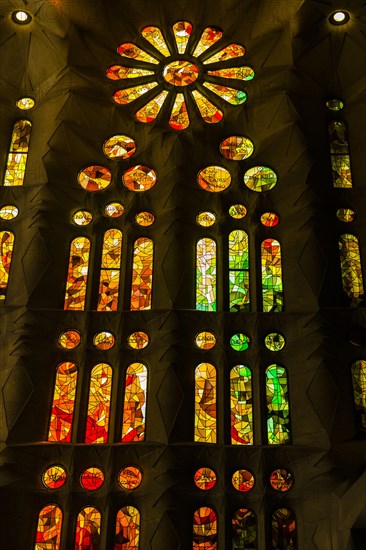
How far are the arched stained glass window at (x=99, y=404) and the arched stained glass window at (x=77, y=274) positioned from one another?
1634 mm

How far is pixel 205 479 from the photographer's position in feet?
50.5

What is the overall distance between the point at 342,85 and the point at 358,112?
851 mm

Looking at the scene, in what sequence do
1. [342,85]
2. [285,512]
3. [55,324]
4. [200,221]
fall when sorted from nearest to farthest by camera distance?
[285,512]
[55,324]
[200,221]
[342,85]

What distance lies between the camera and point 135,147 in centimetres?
1927

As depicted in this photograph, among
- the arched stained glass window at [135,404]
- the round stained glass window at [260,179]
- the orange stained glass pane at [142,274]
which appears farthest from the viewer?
the round stained glass window at [260,179]

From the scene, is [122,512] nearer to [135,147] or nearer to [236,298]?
[236,298]

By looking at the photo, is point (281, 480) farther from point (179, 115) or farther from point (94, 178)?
point (179, 115)

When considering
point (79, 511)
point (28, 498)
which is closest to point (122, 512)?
point (79, 511)

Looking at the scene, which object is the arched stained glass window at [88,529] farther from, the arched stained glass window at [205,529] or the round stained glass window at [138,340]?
the round stained glass window at [138,340]

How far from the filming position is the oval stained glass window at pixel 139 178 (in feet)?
61.5

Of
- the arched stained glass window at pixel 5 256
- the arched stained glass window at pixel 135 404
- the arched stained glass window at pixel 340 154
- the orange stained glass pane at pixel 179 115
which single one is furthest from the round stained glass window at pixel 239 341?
the orange stained glass pane at pixel 179 115

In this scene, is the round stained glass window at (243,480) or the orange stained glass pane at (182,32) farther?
the orange stained glass pane at (182,32)

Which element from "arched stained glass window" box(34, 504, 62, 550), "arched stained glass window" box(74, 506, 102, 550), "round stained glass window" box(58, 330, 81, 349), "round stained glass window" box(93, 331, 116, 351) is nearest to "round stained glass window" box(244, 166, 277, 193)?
"round stained glass window" box(93, 331, 116, 351)

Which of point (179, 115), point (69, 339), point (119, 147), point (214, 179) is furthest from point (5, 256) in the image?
point (179, 115)
